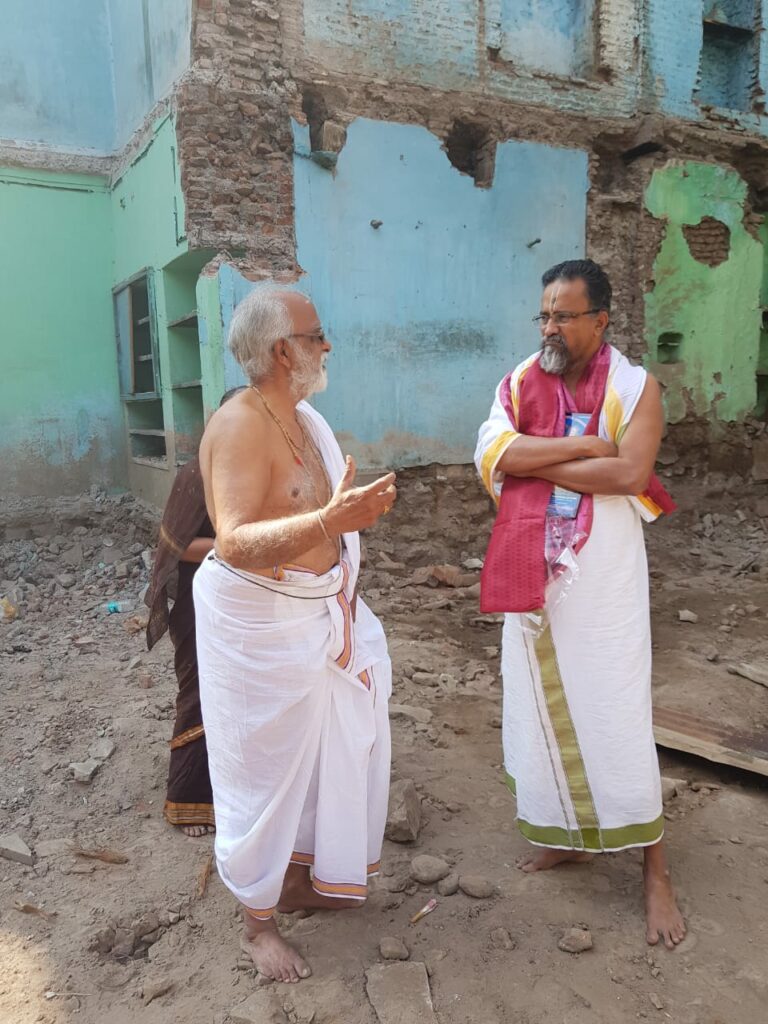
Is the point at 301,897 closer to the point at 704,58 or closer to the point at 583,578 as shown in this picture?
the point at 583,578

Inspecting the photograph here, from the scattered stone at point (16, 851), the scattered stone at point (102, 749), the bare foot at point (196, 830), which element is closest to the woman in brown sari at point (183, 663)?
the bare foot at point (196, 830)

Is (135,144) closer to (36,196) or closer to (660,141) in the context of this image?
(36,196)

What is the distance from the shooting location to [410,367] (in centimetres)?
692

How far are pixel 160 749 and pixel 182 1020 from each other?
1.68 metres

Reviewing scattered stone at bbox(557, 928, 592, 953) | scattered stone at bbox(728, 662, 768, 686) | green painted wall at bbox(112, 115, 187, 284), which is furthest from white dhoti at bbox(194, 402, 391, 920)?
green painted wall at bbox(112, 115, 187, 284)

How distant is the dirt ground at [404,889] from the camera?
2.10 metres

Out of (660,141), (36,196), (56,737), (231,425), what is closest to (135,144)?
(36,196)

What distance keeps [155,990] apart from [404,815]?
105 cm

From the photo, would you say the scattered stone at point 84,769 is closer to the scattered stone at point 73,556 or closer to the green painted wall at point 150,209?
the scattered stone at point 73,556

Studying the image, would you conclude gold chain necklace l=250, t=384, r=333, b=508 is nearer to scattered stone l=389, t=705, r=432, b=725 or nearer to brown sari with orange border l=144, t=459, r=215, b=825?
brown sari with orange border l=144, t=459, r=215, b=825

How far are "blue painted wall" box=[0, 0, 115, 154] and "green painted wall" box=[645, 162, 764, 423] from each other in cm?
600

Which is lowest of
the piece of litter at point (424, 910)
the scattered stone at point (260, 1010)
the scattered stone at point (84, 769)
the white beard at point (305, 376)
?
the piece of litter at point (424, 910)

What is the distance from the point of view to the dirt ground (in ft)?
6.90

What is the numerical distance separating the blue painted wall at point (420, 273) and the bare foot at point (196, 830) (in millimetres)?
3989
